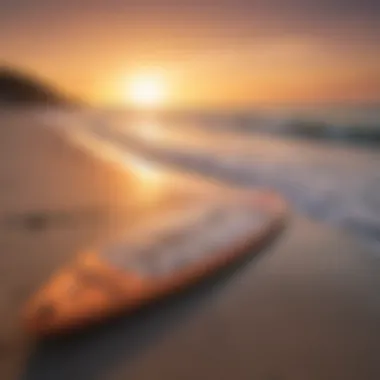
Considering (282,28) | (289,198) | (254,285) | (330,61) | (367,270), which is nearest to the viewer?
(254,285)

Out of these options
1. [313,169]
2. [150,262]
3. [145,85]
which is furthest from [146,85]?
[150,262]

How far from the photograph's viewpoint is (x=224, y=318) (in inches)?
60.2

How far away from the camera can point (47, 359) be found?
1.25 meters

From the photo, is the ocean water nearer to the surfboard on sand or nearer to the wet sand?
the wet sand

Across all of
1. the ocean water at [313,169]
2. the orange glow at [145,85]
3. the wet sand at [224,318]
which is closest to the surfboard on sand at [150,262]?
the wet sand at [224,318]

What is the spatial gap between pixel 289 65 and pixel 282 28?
167 centimetres

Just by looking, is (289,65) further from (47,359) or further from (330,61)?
(47,359)

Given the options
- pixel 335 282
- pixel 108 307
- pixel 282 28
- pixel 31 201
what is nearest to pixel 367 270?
pixel 335 282

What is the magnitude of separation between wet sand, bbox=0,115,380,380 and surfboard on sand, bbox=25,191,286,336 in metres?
0.05

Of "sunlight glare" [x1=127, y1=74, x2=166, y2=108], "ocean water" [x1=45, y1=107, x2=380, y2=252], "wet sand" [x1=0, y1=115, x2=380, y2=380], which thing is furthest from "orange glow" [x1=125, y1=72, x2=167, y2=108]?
"wet sand" [x1=0, y1=115, x2=380, y2=380]

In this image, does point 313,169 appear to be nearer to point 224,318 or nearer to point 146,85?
point 224,318

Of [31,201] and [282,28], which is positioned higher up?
[282,28]

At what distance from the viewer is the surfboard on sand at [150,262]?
140 cm

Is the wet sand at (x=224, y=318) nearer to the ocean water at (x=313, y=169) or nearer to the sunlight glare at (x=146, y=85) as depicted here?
the ocean water at (x=313, y=169)
